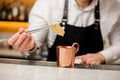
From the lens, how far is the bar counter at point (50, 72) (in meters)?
0.90

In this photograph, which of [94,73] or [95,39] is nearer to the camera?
[94,73]

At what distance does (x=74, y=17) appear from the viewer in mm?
1551

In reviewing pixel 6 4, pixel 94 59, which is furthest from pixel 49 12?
pixel 6 4

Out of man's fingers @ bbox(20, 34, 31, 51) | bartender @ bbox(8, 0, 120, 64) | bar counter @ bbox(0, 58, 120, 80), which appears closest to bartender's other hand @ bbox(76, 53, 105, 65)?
bartender @ bbox(8, 0, 120, 64)

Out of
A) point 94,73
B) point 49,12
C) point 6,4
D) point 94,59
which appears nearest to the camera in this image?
point 94,73

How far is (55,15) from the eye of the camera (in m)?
1.55

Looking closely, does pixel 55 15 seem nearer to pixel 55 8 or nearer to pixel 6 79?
pixel 55 8

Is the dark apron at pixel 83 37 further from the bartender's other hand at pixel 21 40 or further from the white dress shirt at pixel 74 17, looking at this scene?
the bartender's other hand at pixel 21 40

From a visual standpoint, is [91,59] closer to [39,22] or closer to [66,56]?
[66,56]

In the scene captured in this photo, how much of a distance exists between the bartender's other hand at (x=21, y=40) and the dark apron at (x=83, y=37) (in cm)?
32

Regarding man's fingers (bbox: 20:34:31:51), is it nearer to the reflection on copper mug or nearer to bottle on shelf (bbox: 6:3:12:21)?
the reflection on copper mug

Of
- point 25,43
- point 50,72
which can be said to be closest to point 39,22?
point 25,43

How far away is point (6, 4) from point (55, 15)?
5.93 ft

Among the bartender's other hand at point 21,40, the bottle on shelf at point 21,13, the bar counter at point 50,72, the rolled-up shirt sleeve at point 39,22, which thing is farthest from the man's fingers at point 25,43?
the bottle on shelf at point 21,13
